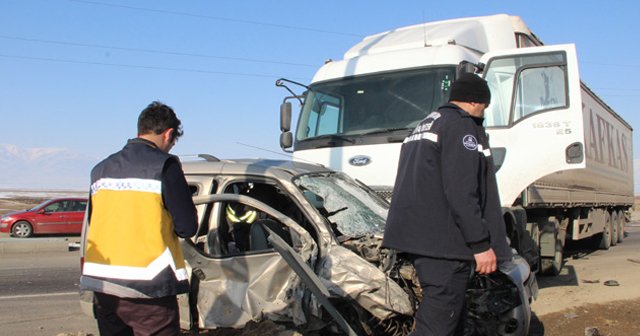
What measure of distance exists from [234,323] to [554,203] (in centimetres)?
604

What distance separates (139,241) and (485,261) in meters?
1.78

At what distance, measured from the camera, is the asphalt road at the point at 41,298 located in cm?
628

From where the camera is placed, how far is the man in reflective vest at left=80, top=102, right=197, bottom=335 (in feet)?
9.65

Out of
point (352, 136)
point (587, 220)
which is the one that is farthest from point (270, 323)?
point (587, 220)

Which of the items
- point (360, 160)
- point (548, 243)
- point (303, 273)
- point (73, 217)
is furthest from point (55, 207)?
point (303, 273)

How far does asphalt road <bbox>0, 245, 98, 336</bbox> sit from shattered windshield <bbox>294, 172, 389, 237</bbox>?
2.71 metres

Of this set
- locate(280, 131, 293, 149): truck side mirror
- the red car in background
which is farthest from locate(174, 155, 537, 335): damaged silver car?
the red car in background

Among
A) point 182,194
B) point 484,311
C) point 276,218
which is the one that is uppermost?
point 182,194

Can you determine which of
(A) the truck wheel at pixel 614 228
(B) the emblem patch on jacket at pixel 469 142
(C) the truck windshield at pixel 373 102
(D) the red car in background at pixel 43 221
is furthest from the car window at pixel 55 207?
(B) the emblem patch on jacket at pixel 469 142

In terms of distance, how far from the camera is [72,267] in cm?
1128

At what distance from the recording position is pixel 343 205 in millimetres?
5219

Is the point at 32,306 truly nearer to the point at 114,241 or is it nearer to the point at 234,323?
the point at 234,323

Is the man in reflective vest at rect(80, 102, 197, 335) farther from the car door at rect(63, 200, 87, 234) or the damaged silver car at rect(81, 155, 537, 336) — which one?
the car door at rect(63, 200, 87, 234)

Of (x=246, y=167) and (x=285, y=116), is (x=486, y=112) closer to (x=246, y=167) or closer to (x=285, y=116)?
(x=285, y=116)
